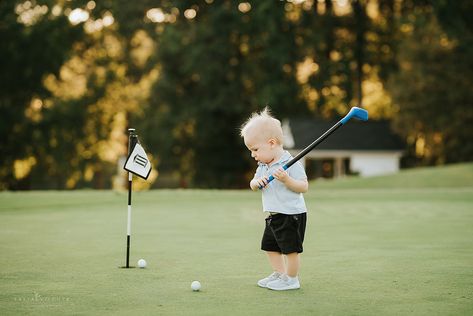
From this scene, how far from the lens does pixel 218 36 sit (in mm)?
39500

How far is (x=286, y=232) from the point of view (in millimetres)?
5984

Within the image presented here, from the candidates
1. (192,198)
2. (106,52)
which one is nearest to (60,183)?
(106,52)

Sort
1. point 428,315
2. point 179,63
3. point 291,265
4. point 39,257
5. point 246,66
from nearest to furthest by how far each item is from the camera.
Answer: point 428,315 → point 291,265 → point 39,257 → point 246,66 → point 179,63

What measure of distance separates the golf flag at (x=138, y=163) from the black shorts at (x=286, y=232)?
5.04 ft

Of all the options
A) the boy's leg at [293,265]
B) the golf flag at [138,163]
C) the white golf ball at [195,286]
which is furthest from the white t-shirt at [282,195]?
the golf flag at [138,163]

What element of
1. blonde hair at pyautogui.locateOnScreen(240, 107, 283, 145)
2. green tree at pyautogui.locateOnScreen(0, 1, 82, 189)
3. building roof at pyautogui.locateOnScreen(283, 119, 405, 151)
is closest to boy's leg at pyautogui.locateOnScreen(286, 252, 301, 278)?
blonde hair at pyautogui.locateOnScreen(240, 107, 283, 145)

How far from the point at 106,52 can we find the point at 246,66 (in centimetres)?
1199

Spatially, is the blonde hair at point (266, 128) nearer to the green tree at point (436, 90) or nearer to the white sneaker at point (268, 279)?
the white sneaker at point (268, 279)

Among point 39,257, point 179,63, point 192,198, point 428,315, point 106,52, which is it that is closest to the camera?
point 428,315

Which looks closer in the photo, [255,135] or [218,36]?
[255,135]

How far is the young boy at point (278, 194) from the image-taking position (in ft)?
19.6

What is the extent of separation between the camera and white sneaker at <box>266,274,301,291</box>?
5.72m

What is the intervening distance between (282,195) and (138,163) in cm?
171

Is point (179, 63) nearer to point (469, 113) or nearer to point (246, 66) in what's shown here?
point (246, 66)
